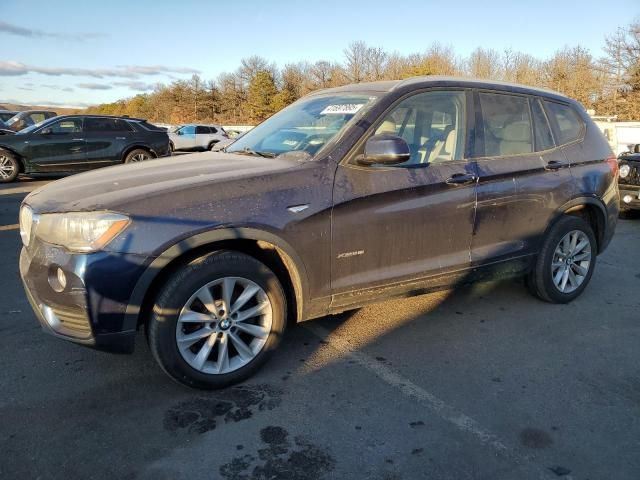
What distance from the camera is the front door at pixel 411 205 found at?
3.26 meters

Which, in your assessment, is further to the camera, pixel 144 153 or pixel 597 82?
pixel 597 82

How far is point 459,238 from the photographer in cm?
374

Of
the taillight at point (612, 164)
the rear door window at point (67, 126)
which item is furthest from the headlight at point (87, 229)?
the rear door window at point (67, 126)

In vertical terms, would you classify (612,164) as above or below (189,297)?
above

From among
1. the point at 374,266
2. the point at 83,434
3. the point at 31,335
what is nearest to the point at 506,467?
the point at 374,266

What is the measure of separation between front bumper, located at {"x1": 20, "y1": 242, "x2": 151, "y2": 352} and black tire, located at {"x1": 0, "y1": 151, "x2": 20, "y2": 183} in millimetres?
10831

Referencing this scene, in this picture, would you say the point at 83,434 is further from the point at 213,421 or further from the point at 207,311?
the point at 207,311

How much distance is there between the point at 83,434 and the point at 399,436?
1615 mm

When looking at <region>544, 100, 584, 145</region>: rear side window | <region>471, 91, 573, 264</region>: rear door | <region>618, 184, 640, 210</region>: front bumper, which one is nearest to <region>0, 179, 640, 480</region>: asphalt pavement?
<region>471, 91, 573, 264</region>: rear door

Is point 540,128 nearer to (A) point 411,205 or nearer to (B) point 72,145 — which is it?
(A) point 411,205

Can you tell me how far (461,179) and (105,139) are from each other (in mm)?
11139

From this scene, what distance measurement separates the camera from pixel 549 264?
4.35 m

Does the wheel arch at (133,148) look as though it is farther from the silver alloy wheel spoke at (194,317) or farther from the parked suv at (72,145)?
the silver alloy wheel spoke at (194,317)

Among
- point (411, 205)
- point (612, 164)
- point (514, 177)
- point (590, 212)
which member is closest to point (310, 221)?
point (411, 205)
